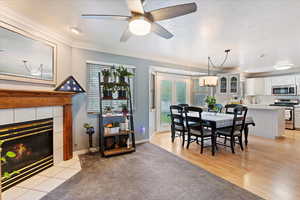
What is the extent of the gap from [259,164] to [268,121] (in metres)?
2.29

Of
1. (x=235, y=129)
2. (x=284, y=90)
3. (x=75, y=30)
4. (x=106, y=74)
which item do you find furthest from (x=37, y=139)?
(x=284, y=90)

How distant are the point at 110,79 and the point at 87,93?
584 millimetres

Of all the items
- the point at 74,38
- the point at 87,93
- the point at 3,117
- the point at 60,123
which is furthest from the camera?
the point at 87,93

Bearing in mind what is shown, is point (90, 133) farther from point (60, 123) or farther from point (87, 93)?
→ point (87, 93)

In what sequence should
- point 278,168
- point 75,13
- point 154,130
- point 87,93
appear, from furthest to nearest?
point 154,130, point 87,93, point 278,168, point 75,13

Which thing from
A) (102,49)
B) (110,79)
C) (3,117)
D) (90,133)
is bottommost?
(90,133)

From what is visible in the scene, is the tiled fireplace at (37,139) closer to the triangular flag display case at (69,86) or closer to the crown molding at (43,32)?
the triangular flag display case at (69,86)

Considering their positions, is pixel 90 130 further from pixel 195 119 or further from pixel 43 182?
pixel 195 119

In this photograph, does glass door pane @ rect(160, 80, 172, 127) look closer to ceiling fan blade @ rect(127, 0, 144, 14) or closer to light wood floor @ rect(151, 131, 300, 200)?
light wood floor @ rect(151, 131, 300, 200)

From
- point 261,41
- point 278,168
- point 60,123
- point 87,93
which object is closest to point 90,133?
point 60,123

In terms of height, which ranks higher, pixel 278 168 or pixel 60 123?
pixel 60 123

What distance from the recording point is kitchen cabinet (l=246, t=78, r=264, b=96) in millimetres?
5992

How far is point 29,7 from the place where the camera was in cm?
192

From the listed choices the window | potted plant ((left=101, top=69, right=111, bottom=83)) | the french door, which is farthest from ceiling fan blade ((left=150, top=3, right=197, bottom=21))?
the french door
